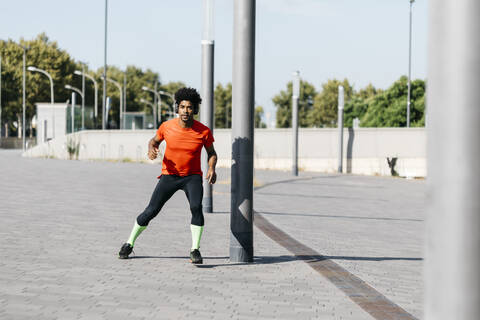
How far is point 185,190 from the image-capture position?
275 inches

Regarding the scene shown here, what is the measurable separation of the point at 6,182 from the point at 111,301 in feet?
44.4

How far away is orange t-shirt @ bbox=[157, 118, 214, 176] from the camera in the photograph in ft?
22.5

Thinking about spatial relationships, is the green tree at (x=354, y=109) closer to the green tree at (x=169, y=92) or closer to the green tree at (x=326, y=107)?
the green tree at (x=326, y=107)

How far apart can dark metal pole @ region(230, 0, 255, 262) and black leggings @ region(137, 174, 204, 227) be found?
413 mm

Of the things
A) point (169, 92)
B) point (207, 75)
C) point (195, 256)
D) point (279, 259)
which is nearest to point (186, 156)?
point (195, 256)

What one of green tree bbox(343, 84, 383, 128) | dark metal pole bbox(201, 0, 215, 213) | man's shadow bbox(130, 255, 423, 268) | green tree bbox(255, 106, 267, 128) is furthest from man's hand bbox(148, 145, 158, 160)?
green tree bbox(255, 106, 267, 128)

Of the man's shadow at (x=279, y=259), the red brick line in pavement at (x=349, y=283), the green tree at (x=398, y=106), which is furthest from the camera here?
the green tree at (x=398, y=106)

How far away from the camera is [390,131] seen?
32094 millimetres

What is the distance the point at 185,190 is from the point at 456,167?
5.11 metres

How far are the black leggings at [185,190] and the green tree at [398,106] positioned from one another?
5587 centimetres

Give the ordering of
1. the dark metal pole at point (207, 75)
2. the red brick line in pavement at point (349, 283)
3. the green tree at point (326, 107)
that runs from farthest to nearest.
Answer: the green tree at point (326, 107)
the dark metal pole at point (207, 75)
the red brick line in pavement at point (349, 283)

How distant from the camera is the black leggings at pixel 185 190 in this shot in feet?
22.7

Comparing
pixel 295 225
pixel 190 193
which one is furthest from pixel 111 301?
pixel 295 225

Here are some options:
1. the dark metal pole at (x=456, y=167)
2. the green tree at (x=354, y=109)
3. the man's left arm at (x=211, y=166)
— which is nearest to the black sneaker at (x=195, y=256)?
the man's left arm at (x=211, y=166)
